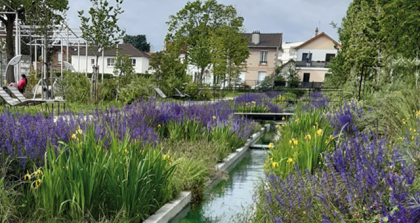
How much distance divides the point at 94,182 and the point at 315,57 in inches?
2240

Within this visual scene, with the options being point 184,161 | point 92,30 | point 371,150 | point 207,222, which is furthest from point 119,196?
point 92,30

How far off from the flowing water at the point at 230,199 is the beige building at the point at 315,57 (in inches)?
1990

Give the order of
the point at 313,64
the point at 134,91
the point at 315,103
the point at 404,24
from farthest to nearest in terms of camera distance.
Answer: the point at 313,64, the point at 134,91, the point at 315,103, the point at 404,24

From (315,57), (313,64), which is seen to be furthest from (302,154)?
(315,57)

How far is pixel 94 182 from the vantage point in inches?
130

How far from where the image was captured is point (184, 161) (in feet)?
16.2

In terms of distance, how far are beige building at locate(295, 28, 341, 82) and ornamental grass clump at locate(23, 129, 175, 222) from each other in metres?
53.7

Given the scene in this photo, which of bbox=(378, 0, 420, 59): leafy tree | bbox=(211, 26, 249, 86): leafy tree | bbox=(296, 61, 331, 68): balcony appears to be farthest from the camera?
bbox=(296, 61, 331, 68): balcony

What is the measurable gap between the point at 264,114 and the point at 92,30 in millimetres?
7560

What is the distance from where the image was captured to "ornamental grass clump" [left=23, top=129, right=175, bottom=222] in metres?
3.16

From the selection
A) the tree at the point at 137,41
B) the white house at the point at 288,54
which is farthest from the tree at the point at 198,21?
the tree at the point at 137,41

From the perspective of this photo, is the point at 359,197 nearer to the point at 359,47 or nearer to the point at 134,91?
the point at 134,91

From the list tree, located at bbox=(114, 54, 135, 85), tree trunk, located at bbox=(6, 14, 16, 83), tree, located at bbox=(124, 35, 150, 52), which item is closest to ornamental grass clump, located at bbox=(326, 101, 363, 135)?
tree, located at bbox=(114, 54, 135, 85)

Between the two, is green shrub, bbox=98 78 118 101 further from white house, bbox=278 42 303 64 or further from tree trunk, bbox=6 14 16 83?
white house, bbox=278 42 303 64
